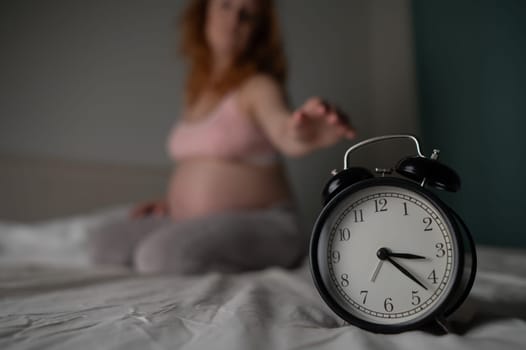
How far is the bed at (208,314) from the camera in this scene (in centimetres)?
43

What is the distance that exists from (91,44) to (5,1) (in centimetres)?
39

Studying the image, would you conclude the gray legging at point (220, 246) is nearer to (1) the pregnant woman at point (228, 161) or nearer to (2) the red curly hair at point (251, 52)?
(1) the pregnant woman at point (228, 161)

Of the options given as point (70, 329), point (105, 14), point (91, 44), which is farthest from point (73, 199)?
point (70, 329)

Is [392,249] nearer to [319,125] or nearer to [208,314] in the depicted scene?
[208,314]

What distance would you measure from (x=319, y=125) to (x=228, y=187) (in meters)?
0.43

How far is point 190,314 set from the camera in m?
0.53

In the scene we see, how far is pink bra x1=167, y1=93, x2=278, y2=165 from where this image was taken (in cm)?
119

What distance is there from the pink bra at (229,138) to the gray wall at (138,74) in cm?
74

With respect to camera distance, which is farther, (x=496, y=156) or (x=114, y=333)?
→ (x=496, y=156)

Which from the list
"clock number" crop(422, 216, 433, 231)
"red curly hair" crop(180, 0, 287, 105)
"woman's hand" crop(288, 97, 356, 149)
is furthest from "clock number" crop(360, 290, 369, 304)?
"red curly hair" crop(180, 0, 287, 105)

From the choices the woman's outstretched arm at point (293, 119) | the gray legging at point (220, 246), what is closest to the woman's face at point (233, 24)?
the woman's outstretched arm at point (293, 119)

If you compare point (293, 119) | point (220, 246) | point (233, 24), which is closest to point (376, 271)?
point (293, 119)

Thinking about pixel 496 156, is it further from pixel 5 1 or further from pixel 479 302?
pixel 5 1

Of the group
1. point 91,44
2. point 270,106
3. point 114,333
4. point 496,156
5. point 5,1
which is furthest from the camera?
point 91,44
